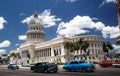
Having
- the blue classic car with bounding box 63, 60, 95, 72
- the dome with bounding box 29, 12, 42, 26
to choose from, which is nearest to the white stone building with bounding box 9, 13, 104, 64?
the dome with bounding box 29, 12, 42, 26

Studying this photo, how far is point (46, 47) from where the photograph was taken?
5817 inches

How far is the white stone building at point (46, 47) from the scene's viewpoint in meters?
125

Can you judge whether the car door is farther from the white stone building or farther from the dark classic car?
the white stone building

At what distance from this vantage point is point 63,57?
128750mm

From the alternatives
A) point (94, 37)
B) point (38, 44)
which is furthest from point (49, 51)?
point (94, 37)

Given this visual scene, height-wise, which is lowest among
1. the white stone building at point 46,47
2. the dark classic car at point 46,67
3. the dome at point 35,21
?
the dark classic car at point 46,67

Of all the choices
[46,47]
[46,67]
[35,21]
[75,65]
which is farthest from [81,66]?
[35,21]

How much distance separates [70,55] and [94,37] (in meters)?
16.9

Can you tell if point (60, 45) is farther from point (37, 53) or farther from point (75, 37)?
Answer: point (37, 53)

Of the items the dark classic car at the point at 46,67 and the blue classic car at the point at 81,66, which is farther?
the dark classic car at the point at 46,67

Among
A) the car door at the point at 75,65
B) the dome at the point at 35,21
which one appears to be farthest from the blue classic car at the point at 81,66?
the dome at the point at 35,21

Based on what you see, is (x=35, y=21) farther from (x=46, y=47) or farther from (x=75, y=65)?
(x=75, y=65)

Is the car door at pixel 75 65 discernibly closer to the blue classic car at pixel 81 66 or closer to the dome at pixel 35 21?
the blue classic car at pixel 81 66

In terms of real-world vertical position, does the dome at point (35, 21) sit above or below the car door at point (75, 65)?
above
